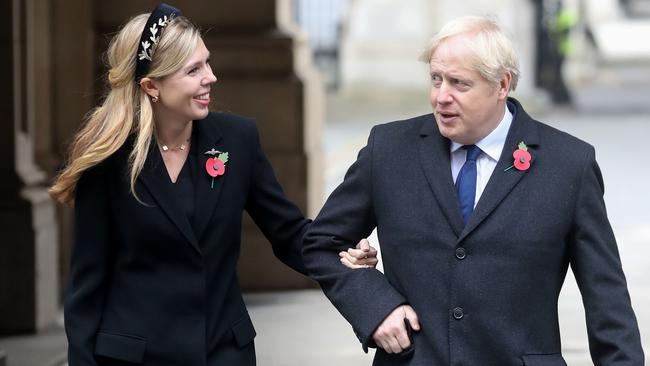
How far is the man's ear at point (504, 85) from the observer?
167 inches

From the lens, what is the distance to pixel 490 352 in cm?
427

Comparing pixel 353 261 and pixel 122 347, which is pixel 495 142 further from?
pixel 122 347

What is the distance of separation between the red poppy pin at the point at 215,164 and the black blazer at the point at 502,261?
684 millimetres

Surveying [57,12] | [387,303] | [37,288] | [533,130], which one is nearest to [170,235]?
[387,303]

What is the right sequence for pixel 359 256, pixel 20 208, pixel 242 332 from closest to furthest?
pixel 359 256 < pixel 242 332 < pixel 20 208

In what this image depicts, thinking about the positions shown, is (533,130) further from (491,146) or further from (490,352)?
(490,352)

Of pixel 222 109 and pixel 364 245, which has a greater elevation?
pixel 364 245

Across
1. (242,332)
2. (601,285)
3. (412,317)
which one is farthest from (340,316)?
(601,285)

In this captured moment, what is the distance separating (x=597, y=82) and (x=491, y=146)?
1302 inches

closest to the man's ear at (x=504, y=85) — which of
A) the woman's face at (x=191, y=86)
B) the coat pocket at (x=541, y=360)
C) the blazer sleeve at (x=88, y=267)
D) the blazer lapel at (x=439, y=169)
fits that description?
the blazer lapel at (x=439, y=169)

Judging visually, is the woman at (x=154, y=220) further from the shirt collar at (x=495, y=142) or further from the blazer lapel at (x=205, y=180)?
the shirt collar at (x=495, y=142)

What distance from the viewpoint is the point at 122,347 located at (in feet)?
15.7

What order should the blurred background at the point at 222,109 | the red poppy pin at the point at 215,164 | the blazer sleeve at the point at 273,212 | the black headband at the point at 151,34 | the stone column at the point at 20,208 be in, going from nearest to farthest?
the black headband at the point at 151,34 < the red poppy pin at the point at 215,164 < the blazer sleeve at the point at 273,212 < the blurred background at the point at 222,109 < the stone column at the point at 20,208

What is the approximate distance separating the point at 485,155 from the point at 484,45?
321 mm
